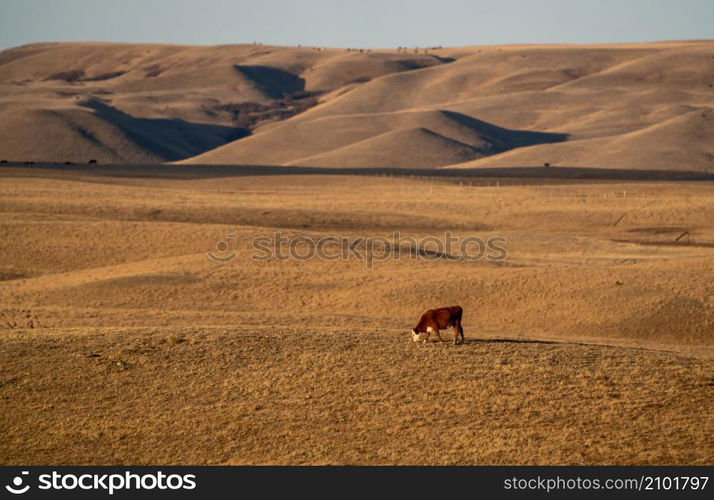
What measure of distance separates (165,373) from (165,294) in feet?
42.7

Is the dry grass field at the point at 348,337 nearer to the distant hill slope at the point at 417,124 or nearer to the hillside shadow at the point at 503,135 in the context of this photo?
the distant hill slope at the point at 417,124

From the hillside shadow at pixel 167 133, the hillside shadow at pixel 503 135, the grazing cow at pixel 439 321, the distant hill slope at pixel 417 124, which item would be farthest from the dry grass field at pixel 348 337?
the hillside shadow at pixel 167 133

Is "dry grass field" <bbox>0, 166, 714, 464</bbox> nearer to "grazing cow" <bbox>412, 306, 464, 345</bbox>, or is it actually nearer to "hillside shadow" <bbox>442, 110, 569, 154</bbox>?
"grazing cow" <bbox>412, 306, 464, 345</bbox>

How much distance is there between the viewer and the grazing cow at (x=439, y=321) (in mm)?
18641

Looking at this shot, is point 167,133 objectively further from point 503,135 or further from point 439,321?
point 439,321

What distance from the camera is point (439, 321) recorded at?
61.7 ft

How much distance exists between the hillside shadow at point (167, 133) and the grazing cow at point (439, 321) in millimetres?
123627

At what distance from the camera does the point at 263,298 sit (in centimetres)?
3083

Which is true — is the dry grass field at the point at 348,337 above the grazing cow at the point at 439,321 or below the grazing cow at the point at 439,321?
below

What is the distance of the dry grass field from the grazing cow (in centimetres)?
30

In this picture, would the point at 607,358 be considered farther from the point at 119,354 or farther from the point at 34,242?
the point at 34,242

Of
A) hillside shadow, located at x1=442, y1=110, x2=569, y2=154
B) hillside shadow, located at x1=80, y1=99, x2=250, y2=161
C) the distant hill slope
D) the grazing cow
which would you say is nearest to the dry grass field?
the grazing cow

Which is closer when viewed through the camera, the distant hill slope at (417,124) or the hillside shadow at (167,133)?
the distant hill slope at (417,124)
